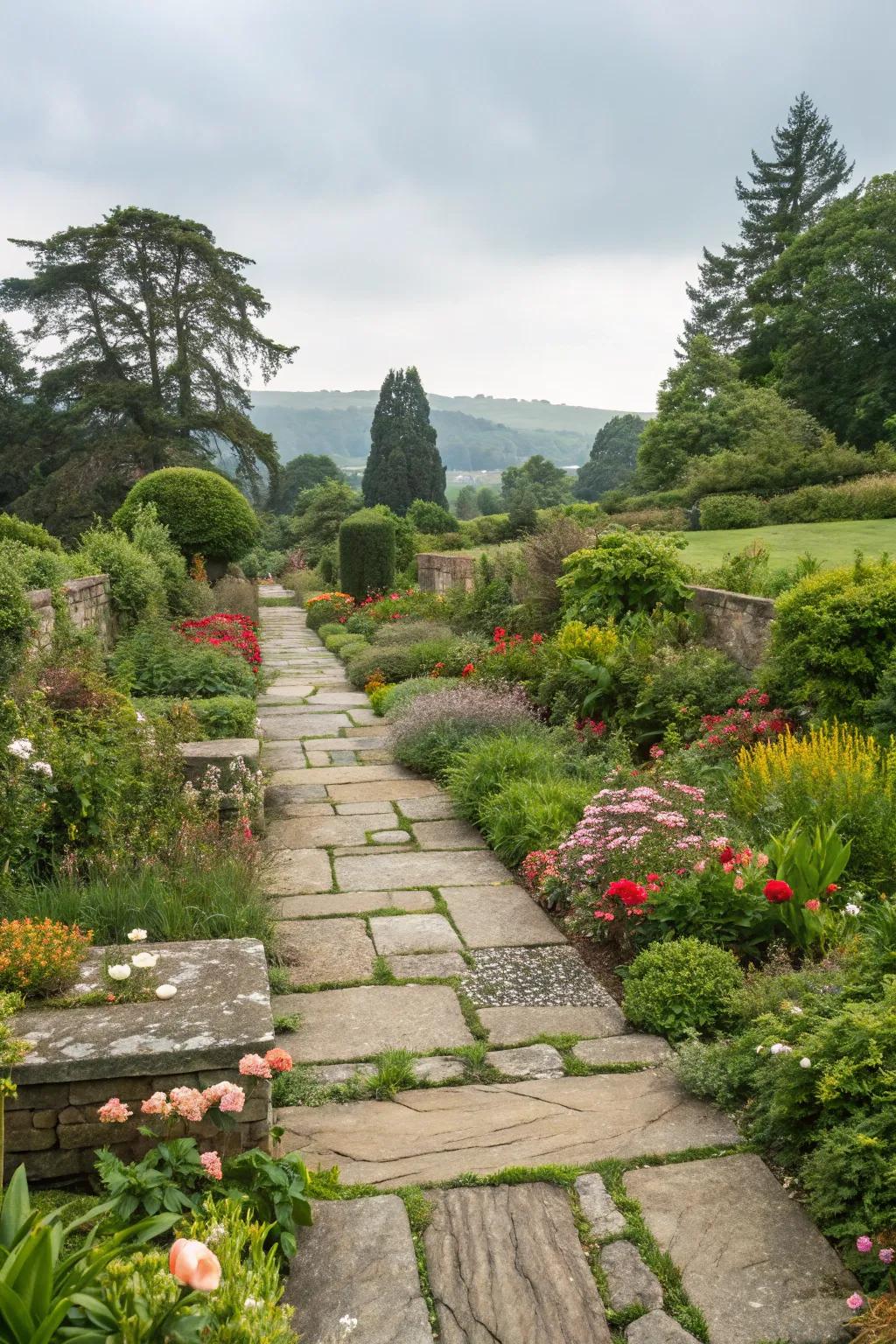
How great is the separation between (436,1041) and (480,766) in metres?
2.73

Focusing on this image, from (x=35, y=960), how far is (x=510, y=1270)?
4.81 feet

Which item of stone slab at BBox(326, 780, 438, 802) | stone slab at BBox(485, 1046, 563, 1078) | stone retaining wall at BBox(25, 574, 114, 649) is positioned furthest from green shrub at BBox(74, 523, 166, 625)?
stone slab at BBox(485, 1046, 563, 1078)

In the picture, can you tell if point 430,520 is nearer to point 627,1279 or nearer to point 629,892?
point 629,892

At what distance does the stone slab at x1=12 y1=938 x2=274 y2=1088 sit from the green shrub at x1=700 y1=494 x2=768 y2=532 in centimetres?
1327

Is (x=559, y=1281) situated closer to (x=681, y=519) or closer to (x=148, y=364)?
(x=681, y=519)

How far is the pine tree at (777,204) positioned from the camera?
35.8 metres

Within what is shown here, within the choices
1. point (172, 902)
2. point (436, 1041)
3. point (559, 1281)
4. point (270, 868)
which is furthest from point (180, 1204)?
point (270, 868)

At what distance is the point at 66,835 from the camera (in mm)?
3941

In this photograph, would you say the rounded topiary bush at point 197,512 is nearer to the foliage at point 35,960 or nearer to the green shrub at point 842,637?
the green shrub at point 842,637

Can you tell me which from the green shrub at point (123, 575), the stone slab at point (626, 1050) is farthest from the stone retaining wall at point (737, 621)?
the green shrub at point (123, 575)

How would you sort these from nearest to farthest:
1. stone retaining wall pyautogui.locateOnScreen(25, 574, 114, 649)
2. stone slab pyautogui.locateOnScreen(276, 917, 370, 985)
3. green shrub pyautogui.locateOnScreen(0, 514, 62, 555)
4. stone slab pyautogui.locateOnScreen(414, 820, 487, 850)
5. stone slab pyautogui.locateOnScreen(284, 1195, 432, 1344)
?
1. stone slab pyautogui.locateOnScreen(284, 1195, 432, 1344)
2. stone slab pyautogui.locateOnScreen(276, 917, 370, 985)
3. stone slab pyautogui.locateOnScreen(414, 820, 487, 850)
4. stone retaining wall pyautogui.locateOnScreen(25, 574, 114, 649)
5. green shrub pyautogui.locateOnScreen(0, 514, 62, 555)

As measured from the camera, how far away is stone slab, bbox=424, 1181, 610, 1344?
75.2 inches

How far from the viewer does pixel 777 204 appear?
1460 inches

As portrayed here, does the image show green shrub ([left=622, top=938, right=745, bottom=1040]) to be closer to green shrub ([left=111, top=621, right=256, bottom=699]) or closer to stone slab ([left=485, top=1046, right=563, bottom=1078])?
stone slab ([left=485, top=1046, right=563, bottom=1078])
